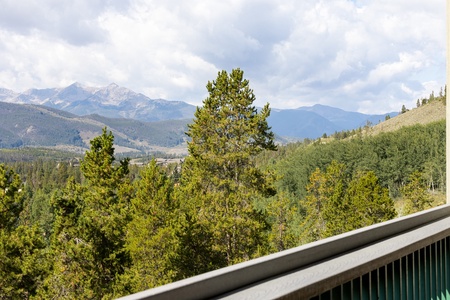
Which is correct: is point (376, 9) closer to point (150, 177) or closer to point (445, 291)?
point (445, 291)

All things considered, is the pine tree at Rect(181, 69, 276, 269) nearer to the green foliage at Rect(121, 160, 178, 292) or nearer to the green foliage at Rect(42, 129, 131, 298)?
the green foliage at Rect(121, 160, 178, 292)

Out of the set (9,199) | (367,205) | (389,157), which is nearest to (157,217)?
(9,199)

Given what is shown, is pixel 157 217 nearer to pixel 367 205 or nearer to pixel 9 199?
pixel 9 199

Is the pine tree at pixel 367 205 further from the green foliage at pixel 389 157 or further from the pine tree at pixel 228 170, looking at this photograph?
the green foliage at pixel 389 157

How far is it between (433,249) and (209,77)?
1193 centimetres

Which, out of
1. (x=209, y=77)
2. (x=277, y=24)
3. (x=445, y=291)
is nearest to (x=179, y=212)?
(x=209, y=77)

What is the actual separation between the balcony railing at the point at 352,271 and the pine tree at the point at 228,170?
933 cm

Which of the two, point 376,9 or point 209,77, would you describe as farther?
point 209,77

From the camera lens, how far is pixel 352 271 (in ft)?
3.04

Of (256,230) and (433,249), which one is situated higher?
(433,249)

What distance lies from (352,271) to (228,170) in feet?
35.5

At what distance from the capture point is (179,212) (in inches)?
486

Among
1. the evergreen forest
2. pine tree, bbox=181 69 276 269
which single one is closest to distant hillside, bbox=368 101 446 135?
pine tree, bbox=181 69 276 269

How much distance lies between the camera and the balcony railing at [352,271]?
70cm
